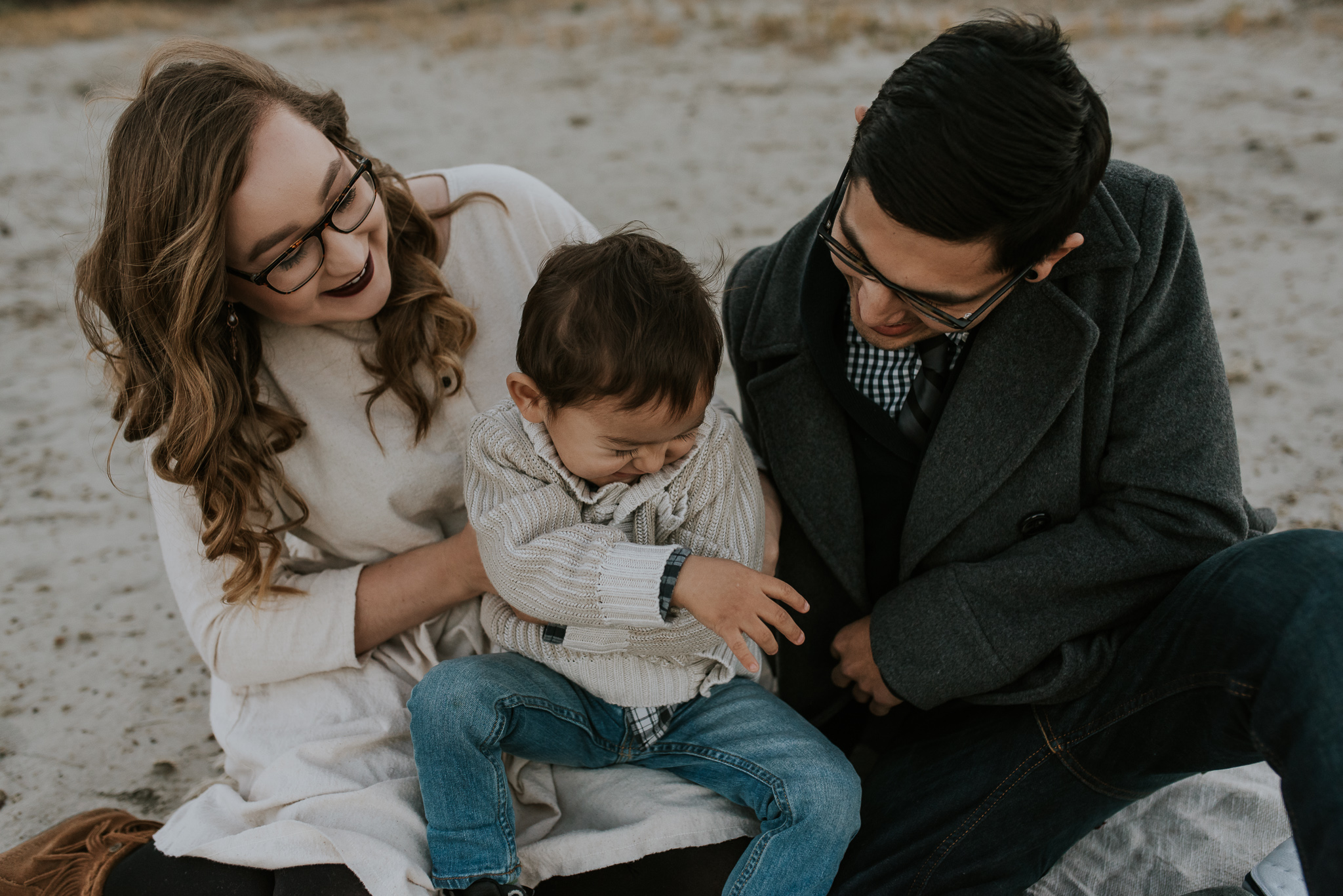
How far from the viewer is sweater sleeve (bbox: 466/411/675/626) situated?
168 cm

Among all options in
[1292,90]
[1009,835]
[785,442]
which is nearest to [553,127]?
[1292,90]

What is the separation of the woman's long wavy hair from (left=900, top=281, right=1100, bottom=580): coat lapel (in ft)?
3.47

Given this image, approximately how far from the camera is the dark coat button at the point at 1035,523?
197 cm

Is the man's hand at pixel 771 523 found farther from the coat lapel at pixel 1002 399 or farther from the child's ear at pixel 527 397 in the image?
the child's ear at pixel 527 397

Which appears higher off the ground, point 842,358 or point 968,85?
point 968,85

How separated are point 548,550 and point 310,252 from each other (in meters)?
0.72

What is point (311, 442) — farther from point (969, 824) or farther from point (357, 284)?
point (969, 824)

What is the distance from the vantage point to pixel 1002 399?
1898mm

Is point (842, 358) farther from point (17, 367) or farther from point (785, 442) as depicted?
point (17, 367)

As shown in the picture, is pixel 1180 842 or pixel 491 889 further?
pixel 1180 842

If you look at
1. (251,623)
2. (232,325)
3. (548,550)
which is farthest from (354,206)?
(251,623)

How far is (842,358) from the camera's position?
204cm

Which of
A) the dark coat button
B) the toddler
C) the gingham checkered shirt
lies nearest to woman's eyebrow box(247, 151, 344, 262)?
the toddler

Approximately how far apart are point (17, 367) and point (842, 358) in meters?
4.74
